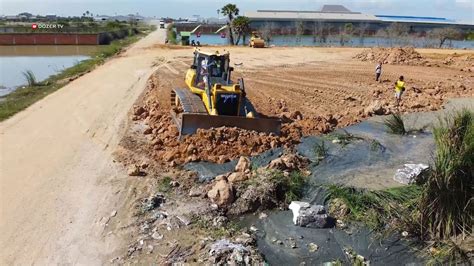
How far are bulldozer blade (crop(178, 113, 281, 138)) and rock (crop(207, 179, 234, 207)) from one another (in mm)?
2856

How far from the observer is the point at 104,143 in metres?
13.0

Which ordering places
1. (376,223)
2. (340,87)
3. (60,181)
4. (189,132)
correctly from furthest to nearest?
1. (340,87)
2. (189,132)
3. (60,181)
4. (376,223)

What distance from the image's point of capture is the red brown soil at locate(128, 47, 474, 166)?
38.0 ft

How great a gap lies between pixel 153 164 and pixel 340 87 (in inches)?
510

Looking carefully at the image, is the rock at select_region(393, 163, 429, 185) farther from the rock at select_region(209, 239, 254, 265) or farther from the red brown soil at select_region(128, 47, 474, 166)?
the rock at select_region(209, 239, 254, 265)

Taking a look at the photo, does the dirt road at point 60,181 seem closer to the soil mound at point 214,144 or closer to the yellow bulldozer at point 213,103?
the soil mound at point 214,144

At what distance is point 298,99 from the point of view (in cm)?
1898

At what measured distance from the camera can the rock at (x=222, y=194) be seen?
8914 mm

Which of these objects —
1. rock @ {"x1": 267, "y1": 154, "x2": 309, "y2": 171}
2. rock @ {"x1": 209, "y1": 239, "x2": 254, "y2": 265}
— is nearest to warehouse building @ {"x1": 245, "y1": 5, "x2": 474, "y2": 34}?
rock @ {"x1": 267, "y1": 154, "x2": 309, "y2": 171}

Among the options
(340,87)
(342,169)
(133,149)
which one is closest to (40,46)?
(340,87)

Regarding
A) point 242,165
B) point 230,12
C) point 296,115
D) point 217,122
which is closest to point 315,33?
point 230,12

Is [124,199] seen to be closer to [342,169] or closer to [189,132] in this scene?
[189,132]

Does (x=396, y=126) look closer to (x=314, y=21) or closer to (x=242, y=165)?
(x=242, y=165)

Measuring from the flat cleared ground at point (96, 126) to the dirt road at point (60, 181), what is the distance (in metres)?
0.02
